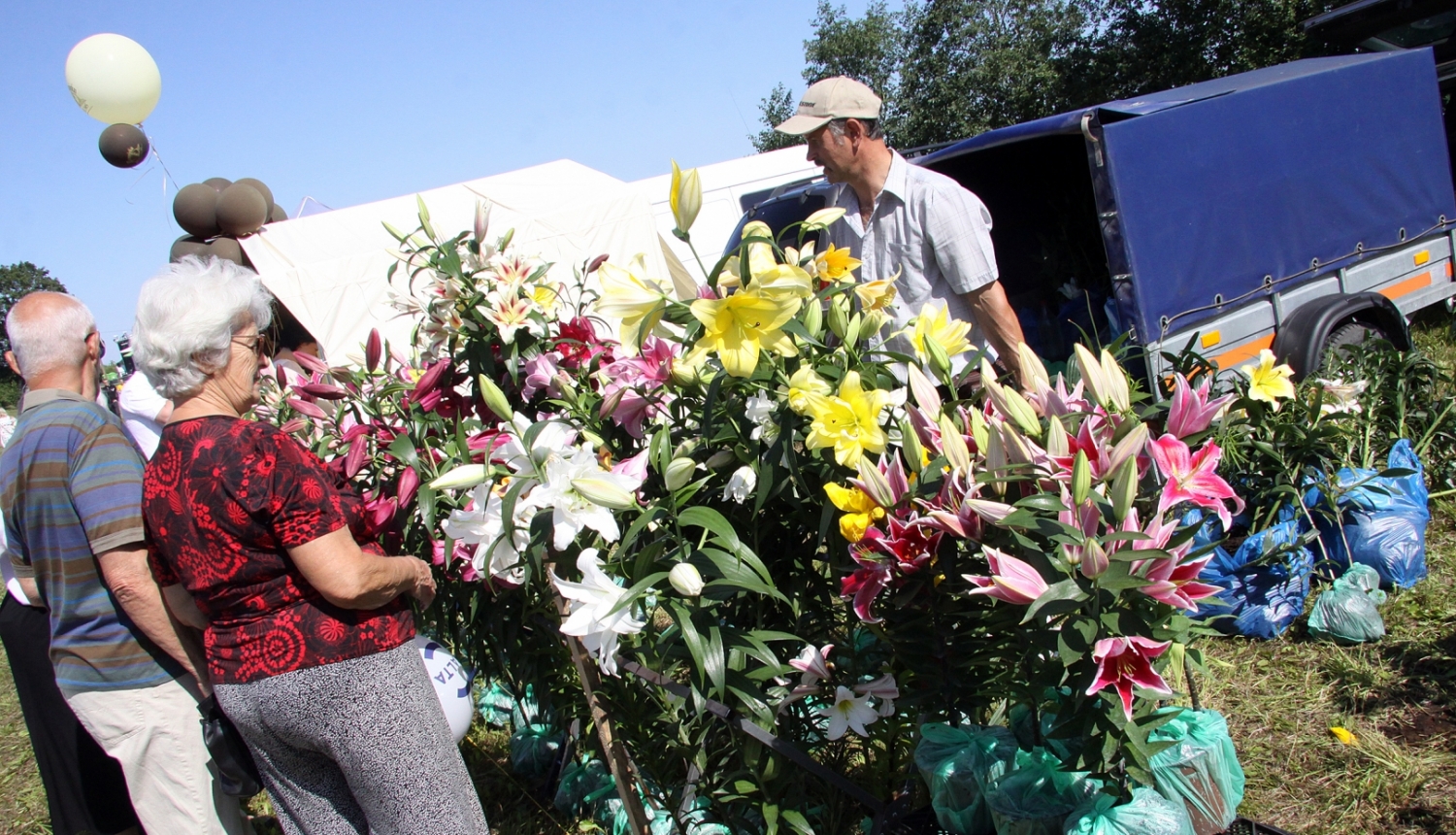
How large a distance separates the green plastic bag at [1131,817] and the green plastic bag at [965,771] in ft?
0.41

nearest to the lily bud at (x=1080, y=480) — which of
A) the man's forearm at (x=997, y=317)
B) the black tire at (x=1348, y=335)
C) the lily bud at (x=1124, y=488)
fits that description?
the lily bud at (x=1124, y=488)

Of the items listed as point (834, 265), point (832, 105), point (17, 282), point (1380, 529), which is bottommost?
point (1380, 529)

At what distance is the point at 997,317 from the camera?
2.20 m

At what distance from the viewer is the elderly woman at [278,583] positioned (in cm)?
153

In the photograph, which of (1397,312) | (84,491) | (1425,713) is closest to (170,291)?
(84,491)

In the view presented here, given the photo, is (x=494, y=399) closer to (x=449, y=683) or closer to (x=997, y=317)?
(x=449, y=683)

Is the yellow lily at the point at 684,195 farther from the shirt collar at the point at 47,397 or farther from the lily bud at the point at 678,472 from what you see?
the shirt collar at the point at 47,397

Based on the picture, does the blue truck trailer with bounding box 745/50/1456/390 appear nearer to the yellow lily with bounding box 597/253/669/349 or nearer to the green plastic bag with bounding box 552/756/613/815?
the green plastic bag with bounding box 552/756/613/815

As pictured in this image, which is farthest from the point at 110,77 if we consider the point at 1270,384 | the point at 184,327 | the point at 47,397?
the point at 1270,384

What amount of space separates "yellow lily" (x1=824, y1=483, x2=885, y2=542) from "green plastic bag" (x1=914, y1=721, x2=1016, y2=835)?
1.17 feet

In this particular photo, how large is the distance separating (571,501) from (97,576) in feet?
4.89

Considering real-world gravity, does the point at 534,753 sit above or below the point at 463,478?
below

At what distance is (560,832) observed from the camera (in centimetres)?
241

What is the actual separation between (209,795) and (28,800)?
7.56 feet
